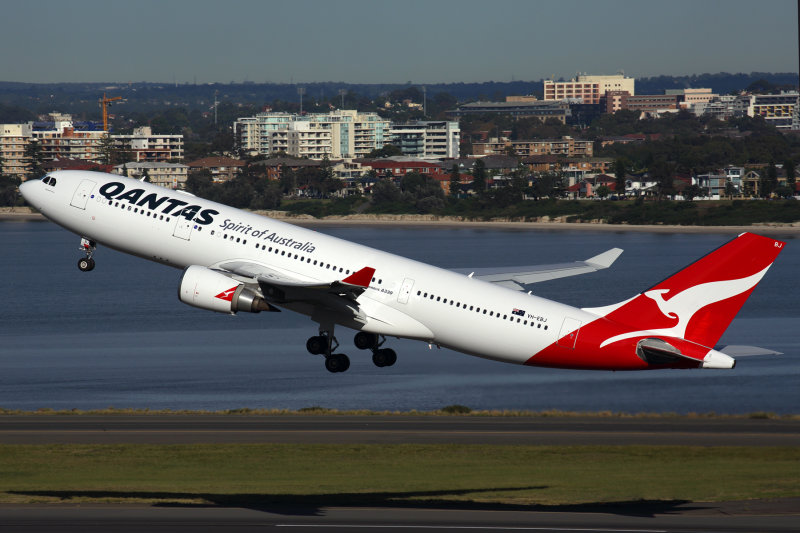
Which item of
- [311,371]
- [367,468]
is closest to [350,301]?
[367,468]

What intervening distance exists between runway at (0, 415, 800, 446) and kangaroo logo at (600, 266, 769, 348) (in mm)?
25397

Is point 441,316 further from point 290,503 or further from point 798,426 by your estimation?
point 798,426

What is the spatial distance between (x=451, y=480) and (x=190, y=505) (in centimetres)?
1735

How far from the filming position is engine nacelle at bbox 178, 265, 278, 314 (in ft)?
176

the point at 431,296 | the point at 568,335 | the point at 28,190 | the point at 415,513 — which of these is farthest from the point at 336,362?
the point at 28,190

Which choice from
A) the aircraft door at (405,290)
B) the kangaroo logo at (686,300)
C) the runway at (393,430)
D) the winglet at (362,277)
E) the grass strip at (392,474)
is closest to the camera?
the winglet at (362,277)

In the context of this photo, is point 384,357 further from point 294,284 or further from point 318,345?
point 294,284

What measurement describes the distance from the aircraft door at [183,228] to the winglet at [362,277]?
350 inches

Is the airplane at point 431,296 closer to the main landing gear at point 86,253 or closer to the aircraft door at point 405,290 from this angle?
the aircraft door at point 405,290

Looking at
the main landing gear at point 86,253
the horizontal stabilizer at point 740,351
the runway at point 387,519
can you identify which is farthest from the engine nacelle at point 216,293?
the horizontal stabilizer at point 740,351

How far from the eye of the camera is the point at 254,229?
184 feet

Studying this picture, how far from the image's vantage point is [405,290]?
5438 centimetres

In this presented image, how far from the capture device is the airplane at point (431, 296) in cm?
5228

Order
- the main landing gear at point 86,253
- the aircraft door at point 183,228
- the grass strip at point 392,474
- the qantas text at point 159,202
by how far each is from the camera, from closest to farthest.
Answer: the grass strip at point 392,474 < the aircraft door at point 183,228 < the qantas text at point 159,202 < the main landing gear at point 86,253
